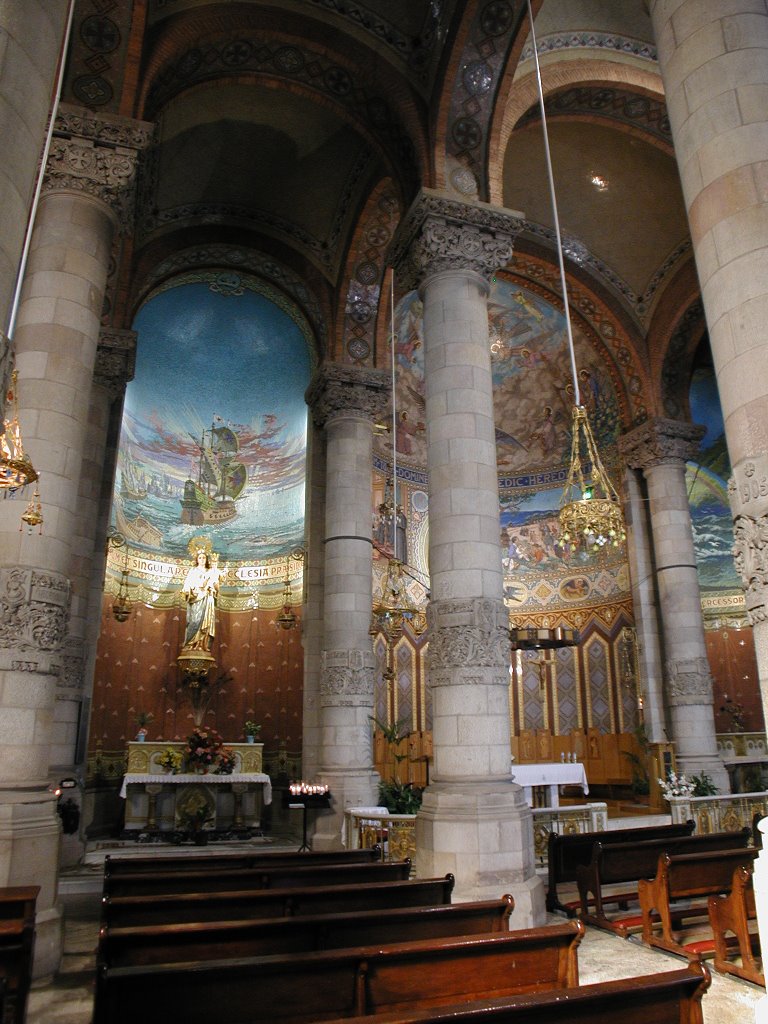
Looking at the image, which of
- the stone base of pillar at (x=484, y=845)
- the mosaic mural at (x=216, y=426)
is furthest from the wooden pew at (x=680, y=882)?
the mosaic mural at (x=216, y=426)

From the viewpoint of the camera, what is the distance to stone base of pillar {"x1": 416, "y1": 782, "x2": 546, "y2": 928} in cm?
777

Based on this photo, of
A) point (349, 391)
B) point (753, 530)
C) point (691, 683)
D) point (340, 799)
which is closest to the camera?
point (753, 530)

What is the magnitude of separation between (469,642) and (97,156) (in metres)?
6.99

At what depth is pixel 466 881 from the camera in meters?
7.79

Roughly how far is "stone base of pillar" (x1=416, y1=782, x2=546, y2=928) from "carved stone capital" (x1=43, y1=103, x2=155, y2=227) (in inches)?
302

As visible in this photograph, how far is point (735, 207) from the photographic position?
194 inches

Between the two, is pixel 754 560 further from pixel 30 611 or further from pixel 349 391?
pixel 349 391

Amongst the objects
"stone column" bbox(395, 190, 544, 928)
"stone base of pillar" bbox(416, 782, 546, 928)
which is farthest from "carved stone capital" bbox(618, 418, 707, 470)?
"stone base of pillar" bbox(416, 782, 546, 928)

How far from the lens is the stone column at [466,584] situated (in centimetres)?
796

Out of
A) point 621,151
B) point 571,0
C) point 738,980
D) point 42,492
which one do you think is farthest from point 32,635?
point 621,151

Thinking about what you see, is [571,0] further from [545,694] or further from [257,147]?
[545,694]

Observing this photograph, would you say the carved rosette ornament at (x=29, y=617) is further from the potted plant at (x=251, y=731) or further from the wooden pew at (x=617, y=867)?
the potted plant at (x=251, y=731)

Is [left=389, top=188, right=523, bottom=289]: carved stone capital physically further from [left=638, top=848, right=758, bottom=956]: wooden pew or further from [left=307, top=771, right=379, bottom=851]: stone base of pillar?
[left=307, top=771, right=379, bottom=851]: stone base of pillar

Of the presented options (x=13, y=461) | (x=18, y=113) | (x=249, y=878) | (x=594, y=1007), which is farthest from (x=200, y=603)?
(x=594, y=1007)
